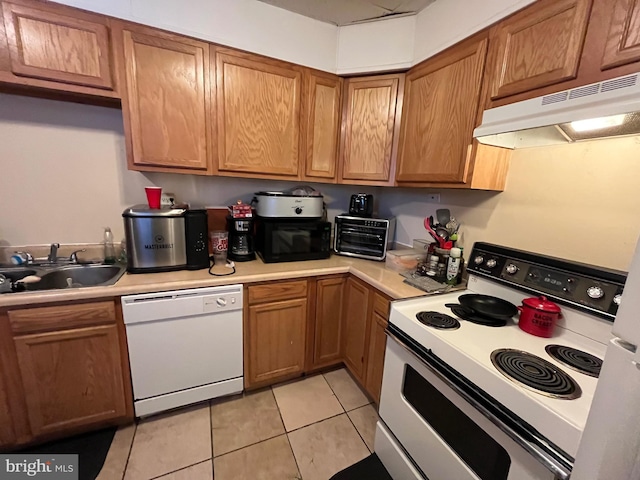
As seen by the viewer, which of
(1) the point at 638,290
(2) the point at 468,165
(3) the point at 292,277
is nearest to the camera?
(1) the point at 638,290

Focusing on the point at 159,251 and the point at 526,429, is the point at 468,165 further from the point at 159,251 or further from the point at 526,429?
the point at 159,251

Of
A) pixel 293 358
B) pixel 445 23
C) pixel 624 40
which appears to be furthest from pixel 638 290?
pixel 293 358

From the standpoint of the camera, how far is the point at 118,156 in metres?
1.67

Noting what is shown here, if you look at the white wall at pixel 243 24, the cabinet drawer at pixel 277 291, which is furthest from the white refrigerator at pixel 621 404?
the white wall at pixel 243 24

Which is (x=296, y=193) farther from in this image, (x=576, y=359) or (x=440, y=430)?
(x=576, y=359)

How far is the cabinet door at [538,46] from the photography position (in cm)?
92

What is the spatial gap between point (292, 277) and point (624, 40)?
1627 mm

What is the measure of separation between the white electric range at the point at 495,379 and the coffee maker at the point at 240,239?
1.06 metres

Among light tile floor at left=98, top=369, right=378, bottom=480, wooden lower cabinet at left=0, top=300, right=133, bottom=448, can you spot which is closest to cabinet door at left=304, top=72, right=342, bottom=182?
wooden lower cabinet at left=0, top=300, right=133, bottom=448

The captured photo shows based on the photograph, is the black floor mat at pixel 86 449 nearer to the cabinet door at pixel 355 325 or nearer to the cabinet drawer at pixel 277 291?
the cabinet drawer at pixel 277 291

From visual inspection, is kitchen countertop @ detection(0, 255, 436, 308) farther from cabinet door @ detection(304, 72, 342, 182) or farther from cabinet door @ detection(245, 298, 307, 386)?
cabinet door @ detection(304, 72, 342, 182)

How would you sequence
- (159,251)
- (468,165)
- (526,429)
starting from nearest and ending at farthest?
(526,429)
(468,165)
(159,251)

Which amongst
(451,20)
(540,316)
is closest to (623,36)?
(451,20)

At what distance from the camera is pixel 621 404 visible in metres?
0.42
